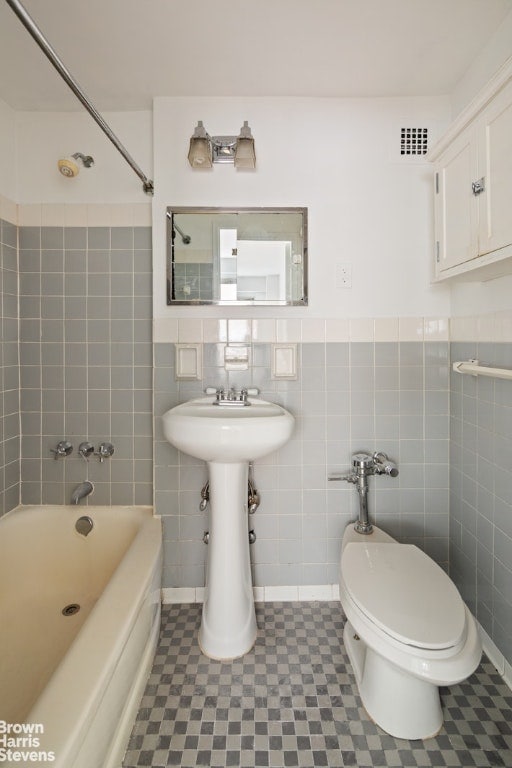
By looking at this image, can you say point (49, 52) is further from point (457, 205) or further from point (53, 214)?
point (457, 205)

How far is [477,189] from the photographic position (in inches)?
49.0

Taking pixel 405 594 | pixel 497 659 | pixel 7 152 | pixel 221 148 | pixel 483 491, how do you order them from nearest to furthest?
1. pixel 405 594
2. pixel 497 659
3. pixel 483 491
4. pixel 221 148
5. pixel 7 152

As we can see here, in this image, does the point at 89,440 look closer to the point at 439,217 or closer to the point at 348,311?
the point at 348,311

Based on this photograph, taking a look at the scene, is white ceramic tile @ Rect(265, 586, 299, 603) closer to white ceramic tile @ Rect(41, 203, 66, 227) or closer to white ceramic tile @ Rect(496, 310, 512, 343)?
white ceramic tile @ Rect(496, 310, 512, 343)

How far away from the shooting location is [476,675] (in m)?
1.34

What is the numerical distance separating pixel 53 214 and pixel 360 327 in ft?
4.92

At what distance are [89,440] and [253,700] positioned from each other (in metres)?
1.22

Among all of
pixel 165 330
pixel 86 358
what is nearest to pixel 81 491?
pixel 86 358

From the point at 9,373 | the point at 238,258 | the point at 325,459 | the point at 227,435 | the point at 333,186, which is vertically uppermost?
the point at 333,186

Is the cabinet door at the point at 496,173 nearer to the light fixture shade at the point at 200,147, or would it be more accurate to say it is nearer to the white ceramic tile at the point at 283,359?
the white ceramic tile at the point at 283,359

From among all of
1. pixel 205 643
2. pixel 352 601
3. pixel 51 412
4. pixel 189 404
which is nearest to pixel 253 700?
pixel 205 643

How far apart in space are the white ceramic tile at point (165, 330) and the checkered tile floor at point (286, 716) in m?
1.24

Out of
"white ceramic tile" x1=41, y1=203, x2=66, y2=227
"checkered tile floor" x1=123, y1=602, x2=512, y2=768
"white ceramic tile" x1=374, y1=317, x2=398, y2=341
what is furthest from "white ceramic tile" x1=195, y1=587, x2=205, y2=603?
"white ceramic tile" x1=41, y1=203, x2=66, y2=227

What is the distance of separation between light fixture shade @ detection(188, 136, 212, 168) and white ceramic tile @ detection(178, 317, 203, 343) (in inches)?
24.9
